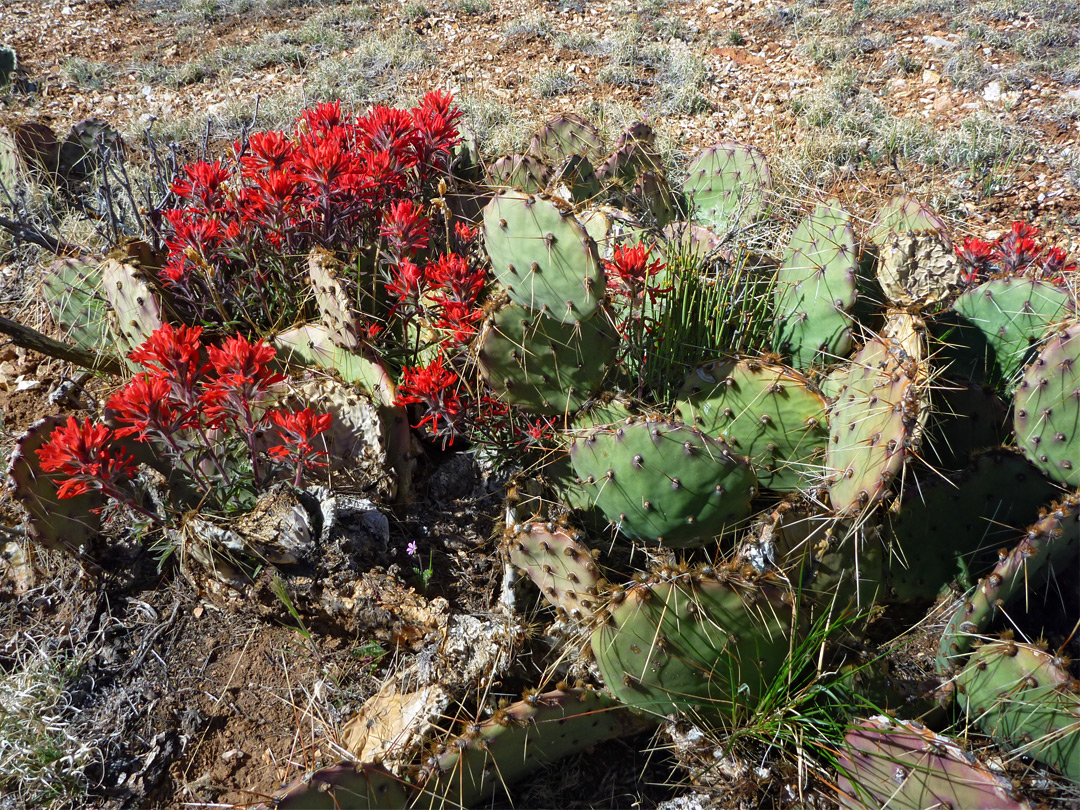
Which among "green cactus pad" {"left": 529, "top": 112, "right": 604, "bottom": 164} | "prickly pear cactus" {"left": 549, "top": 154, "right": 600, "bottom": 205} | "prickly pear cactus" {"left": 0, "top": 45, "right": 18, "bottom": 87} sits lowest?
"prickly pear cactus" {"left": 549, "top": 154, "right": 600, "bottom": 205}

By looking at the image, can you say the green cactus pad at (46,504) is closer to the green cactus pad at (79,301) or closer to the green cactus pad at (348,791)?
the green cactus pad at (79,301)

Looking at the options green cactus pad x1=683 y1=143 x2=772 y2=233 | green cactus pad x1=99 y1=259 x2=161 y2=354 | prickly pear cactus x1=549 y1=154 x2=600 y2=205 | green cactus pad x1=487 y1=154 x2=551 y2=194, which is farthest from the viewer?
green cactus pad x1=683 y1=143 x2=772 y2=233

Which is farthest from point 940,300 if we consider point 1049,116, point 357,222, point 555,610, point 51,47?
point 51,47

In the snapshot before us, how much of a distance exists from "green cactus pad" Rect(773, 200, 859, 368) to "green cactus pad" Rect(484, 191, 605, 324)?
0.85 m

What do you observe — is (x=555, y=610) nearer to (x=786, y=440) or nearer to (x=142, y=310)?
(x=786, y=440)

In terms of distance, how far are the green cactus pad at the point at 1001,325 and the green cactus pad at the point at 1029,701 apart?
2.95 feet

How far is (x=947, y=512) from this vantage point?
2025mm

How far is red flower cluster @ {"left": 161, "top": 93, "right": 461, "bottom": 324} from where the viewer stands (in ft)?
7.52

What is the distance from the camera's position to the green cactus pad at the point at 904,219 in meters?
2.62

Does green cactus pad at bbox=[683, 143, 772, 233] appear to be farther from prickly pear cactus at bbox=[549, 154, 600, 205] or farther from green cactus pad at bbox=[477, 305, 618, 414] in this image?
green cactus pad at bbox=[477, 305, 618, 414]

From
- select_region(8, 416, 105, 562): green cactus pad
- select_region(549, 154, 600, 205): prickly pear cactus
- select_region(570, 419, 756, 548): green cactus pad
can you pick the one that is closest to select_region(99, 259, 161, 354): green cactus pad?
select_region(8, 416, 105, 562): green cactus pad

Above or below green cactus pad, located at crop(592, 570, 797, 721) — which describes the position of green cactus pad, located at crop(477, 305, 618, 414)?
above

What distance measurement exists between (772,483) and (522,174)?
1737mm

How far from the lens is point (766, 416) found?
6.90 ft
